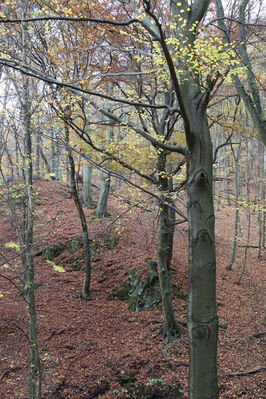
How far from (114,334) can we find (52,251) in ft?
15.1

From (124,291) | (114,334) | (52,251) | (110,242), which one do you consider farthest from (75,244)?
(114,334)

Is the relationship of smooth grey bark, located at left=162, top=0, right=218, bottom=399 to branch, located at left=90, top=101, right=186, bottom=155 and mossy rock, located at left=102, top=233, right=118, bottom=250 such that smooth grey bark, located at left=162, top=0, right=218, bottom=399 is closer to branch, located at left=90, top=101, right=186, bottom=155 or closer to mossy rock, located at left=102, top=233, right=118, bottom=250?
branch, located at left=90, top=101, right=186, bottom=155

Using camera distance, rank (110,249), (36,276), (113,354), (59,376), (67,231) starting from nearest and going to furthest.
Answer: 1. (59,376)
2. (113,354)
3. (36,276)
4. (110,249)
5. (67,231)

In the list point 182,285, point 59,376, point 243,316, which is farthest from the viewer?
point 182,285

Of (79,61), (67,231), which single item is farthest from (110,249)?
(79,61)

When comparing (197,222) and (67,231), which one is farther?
(67,231)

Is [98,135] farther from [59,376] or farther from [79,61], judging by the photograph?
[59,376]

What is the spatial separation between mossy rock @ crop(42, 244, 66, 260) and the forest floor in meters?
0.20

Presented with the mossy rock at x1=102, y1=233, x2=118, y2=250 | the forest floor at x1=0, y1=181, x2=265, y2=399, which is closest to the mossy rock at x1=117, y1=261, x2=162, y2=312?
the forest floor at x1=0, y1=181, x2=265, y2=399

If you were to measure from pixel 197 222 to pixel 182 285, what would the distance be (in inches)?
247

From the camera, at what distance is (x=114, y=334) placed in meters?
6.41

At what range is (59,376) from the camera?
516 cm

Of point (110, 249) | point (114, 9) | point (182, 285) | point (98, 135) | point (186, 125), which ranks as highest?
point (114, 9)

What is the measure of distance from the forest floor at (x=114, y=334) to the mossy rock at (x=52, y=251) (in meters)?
0.20
